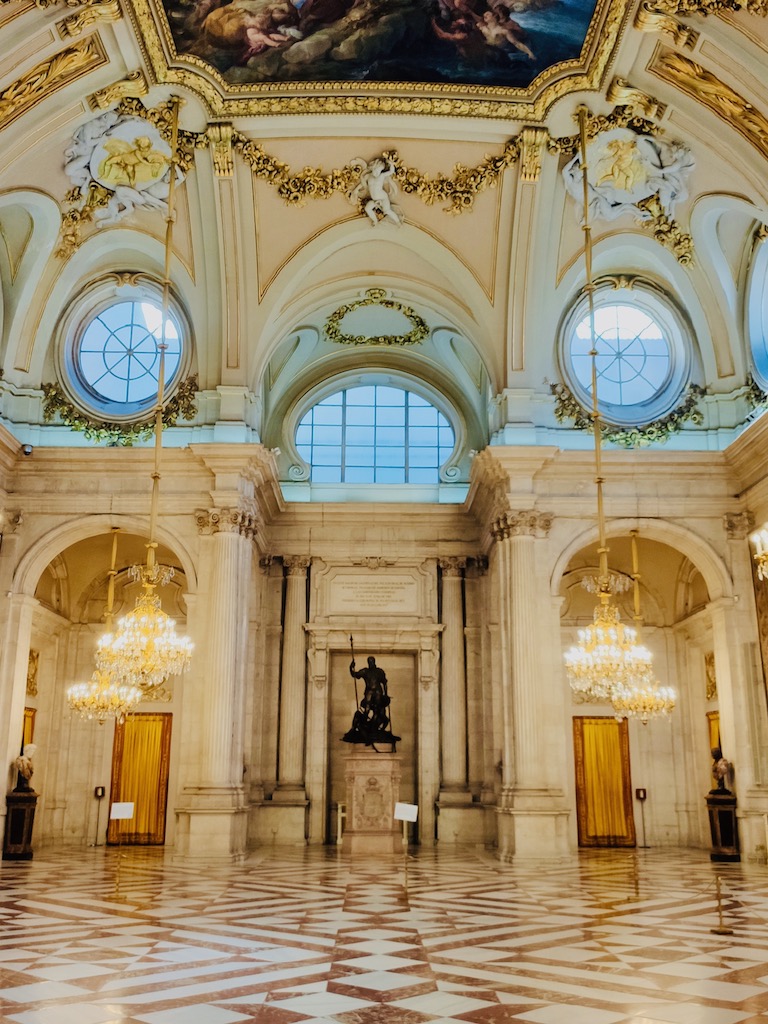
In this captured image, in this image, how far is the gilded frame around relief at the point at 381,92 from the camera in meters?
13.2

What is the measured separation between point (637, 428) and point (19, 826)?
12.4 metres

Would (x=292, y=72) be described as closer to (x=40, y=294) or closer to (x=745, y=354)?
(x=40, y=294)

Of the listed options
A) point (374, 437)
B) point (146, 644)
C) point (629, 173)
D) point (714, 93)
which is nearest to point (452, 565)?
point (374, 437)

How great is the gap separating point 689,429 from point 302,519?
771cm

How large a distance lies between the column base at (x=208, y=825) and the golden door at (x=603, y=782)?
747 centimetres

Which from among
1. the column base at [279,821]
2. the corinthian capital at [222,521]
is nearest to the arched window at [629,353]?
the corinthian capital at [222,521]

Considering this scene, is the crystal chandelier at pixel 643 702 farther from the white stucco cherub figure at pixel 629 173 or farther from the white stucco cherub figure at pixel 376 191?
the white stucco cherub figure at pixel 376 191

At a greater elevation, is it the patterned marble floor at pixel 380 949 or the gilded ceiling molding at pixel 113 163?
the gilded ceiling molding at pixel 113 163

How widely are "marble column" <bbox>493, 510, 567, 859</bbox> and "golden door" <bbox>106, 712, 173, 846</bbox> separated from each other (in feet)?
23.6

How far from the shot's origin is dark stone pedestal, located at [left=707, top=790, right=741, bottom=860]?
Result: 50.4ft

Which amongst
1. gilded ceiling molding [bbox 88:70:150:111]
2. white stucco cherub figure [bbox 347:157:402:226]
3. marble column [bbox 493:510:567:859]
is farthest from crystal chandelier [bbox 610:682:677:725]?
gilded ceiling molding [bbox 88:70:150:111]

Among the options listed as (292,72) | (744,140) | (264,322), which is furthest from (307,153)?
(744,140)

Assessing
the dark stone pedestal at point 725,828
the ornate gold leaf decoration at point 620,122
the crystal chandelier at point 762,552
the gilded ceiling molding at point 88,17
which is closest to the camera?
the crystal chandelier at point 762,552

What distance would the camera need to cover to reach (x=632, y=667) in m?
12.5
